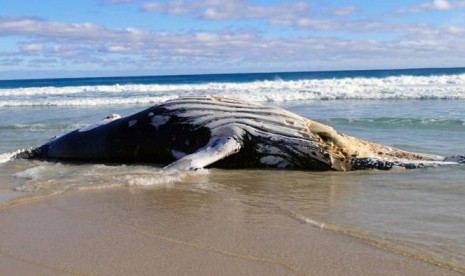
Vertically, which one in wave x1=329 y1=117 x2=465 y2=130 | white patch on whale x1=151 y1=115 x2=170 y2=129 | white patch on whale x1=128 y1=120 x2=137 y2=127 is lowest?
wave x1=329 y1=117 x2=465 y2=130

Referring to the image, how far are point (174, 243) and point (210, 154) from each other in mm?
3449

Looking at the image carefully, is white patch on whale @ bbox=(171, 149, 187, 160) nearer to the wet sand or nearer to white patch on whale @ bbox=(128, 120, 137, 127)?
white patch on whale @ bbox=(128, 120, 137, 127)

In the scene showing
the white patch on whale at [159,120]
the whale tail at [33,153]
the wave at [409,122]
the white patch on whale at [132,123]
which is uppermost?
the white patch on whale at [159,120]

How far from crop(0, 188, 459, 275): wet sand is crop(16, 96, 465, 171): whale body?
212cm

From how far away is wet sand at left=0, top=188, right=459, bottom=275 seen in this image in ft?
12.3

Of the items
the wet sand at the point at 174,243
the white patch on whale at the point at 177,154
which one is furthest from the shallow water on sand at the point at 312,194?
the white patch on whale at the point at 177,154

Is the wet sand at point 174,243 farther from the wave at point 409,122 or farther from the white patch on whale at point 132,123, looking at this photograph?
the wave at point 409,122

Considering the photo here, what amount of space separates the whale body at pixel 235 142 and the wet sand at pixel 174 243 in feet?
6.95

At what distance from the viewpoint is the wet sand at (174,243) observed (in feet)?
12.3

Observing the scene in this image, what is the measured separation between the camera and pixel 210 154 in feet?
25.3

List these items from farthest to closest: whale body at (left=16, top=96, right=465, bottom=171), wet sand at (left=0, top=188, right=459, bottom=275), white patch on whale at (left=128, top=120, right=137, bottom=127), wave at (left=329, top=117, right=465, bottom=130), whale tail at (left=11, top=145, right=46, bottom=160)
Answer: wave at (left=329, top=117, right=465, bottom=130)
whale tail at (left=11, top=145, right=46, bottom=160)
white patch on whale at (left=128, top=120, right=137, bottom=127)
whale body at (left=16, top=96, right=465, bottom=171)
wet sand at (left=0, top=188, right=459, bottom=275)

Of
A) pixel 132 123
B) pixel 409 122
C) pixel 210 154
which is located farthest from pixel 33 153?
pixel 409 122

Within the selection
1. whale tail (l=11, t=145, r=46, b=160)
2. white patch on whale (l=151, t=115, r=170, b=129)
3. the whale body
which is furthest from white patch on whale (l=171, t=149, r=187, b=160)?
whale tail (l=11, t=145, r=46, b=160)

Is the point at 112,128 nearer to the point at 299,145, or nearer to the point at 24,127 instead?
the point at 299,145
